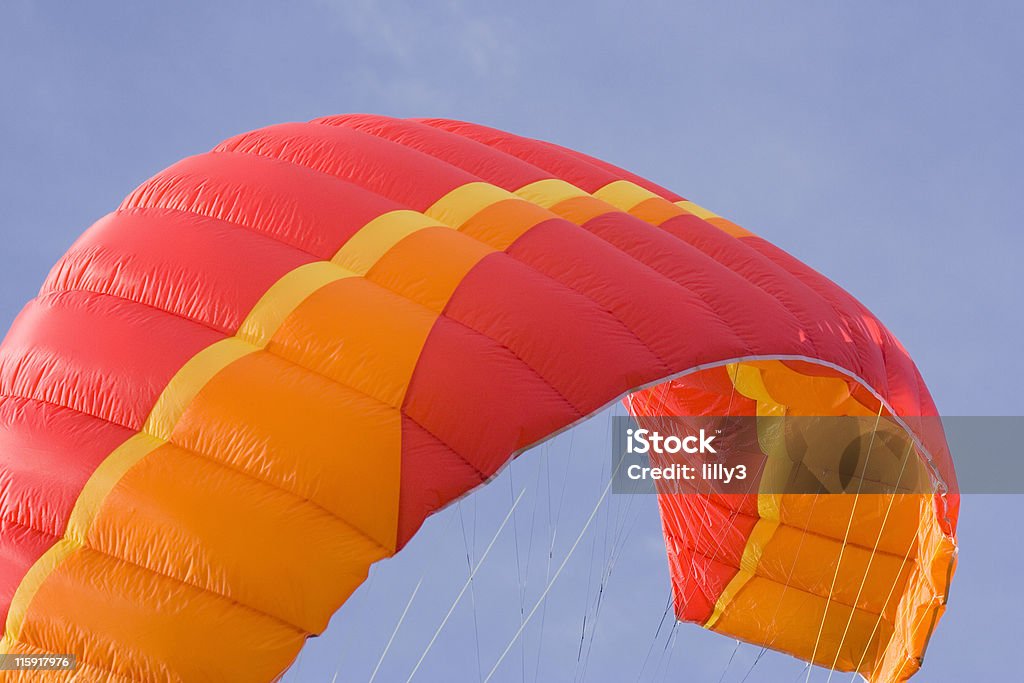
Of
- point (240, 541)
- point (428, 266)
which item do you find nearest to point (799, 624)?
point (428, 266)

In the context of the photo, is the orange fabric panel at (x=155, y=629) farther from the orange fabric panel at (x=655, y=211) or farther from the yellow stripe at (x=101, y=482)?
the orange fabric panel at (x=655, y=211)

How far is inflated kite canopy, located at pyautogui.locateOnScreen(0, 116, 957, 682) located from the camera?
5.67m

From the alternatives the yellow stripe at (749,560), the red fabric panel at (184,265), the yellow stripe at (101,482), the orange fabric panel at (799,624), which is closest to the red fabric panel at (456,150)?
the red fabric panel at (184,265)

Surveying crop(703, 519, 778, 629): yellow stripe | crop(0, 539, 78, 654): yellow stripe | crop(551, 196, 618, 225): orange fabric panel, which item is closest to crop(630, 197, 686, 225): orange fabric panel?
crop(551, 196, 618, 225): orange fabric panel

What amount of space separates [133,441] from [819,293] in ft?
12.4

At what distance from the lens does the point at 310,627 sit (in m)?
5.62

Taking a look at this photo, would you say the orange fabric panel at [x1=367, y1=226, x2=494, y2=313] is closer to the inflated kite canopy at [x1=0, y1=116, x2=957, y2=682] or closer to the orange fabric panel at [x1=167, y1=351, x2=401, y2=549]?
the inflated kite canopy at [x1=0, y1=116, x2=957, y2=682]

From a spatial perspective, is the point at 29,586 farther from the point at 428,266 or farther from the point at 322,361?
the point at 428,266

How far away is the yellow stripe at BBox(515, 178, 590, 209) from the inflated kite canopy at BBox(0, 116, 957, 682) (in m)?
0.02

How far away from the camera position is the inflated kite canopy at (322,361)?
5.67 metres

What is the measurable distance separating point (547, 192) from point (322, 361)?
1940 mm

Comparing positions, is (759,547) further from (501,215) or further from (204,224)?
(204,224)

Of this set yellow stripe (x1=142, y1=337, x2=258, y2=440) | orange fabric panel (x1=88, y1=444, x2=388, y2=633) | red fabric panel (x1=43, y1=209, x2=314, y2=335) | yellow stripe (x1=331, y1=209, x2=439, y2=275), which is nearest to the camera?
orange fabric panel (x1=88, y1=444, x2=388, y2=633)

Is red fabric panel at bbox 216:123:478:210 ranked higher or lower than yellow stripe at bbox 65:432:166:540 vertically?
higher
